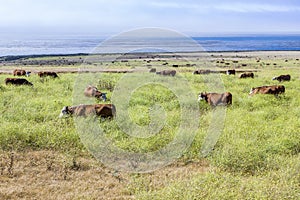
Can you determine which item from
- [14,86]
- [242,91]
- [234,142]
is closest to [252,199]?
[234,142]

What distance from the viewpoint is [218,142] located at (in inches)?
330

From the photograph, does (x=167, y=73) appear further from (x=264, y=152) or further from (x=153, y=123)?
(x=264, y=152)

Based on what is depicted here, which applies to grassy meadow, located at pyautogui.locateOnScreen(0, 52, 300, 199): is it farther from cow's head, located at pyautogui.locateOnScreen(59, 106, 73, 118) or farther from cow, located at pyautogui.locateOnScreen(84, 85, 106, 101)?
cow, located at pyautogui.locateOnScreen(84, 85, 106, 101)

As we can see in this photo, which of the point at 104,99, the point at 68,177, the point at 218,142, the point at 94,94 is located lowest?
the point at 68,177

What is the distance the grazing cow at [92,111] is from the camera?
10.2 metres

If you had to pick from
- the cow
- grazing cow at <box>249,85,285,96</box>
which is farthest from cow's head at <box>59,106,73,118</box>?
grazing cow at <box>249,85,285,96</box>

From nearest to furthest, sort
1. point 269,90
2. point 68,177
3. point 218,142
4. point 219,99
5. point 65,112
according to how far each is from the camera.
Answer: point 68,177
point 218,142
point 65,112
point 219,99
point 269,90

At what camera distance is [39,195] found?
601 cm

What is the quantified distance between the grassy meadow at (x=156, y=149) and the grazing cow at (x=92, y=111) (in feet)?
1.07

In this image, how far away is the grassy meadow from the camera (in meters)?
6.01

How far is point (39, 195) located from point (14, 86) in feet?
34.8

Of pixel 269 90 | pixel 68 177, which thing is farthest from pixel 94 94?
pixel 68 177

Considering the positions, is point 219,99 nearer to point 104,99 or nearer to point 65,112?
point 104,99

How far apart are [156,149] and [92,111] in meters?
2.81
